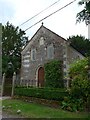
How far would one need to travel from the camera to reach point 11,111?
1570cm

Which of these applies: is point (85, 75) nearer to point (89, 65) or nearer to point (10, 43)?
point (89, 65)

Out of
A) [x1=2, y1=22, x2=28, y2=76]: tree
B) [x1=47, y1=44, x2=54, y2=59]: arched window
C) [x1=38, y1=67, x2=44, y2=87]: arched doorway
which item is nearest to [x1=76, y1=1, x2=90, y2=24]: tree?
[x1=47, y1=44, x2=54, y2=59]: arched window

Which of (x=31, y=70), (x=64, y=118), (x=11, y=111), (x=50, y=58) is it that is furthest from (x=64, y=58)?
(x=64, y=118)

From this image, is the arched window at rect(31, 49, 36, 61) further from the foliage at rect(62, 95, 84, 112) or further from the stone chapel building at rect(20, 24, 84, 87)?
the foliage at rect(62, 95, 84, 112)

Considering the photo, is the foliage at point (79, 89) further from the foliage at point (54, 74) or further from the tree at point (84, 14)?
the foliage at point (54, 74)

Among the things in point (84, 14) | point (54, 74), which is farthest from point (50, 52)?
point (84, 14)

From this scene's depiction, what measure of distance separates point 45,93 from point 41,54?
14130mm

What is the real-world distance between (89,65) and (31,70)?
1872cm

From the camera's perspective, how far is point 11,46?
43.8 meters

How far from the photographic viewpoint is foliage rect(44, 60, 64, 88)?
30.4 metres

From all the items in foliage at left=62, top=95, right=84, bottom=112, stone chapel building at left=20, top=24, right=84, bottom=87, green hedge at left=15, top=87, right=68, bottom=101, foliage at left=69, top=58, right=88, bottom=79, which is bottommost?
foliage at left=62, top=95, right=84, bottom=112

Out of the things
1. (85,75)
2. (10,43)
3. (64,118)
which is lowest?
(64,118)

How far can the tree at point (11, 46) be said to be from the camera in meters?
40.0

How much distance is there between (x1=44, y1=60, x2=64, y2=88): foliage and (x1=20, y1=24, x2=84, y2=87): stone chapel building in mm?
573
